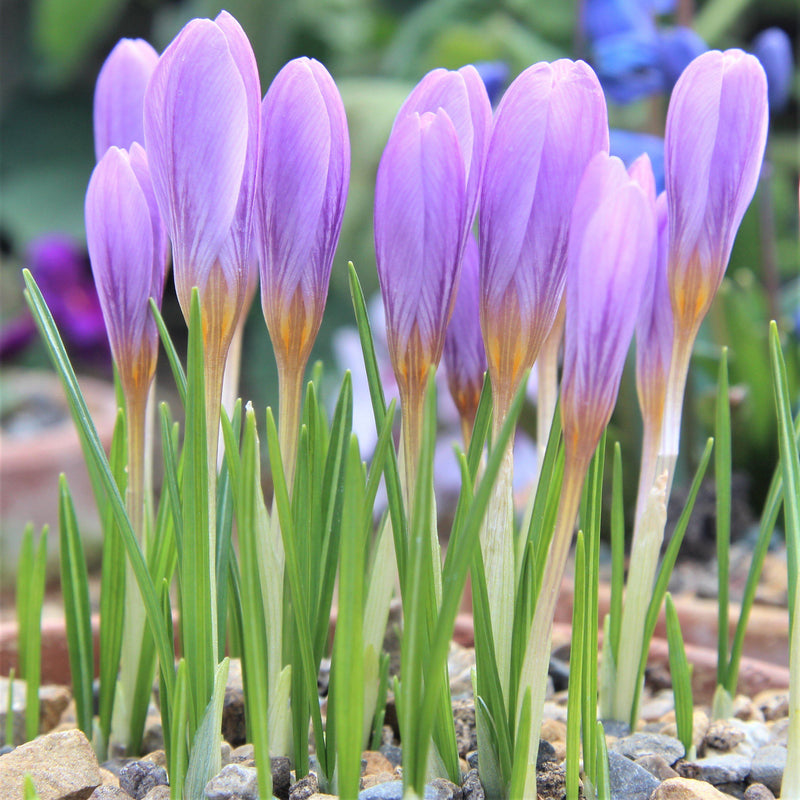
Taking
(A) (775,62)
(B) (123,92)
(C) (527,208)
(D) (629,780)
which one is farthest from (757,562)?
(A) (775,62)

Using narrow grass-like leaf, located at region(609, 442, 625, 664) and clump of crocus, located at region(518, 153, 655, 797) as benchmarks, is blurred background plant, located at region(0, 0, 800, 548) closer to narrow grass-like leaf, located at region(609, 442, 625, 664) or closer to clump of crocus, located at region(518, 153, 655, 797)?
narrow grass-like leaf, located at region(609, 442, 625, 664)

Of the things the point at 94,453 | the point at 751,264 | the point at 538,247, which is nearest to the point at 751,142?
the point at 538,247

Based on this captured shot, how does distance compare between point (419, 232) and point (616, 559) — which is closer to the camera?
point (419, 232)

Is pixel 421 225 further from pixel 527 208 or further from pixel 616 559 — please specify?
pixel 616 559

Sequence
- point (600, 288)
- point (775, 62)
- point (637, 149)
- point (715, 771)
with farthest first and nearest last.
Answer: point (775, 62)
point (637, 149)
point (715, 771)
point (600, 288)

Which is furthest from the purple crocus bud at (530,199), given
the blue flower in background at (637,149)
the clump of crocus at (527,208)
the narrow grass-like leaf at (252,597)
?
the blue flower in background at (637,149)


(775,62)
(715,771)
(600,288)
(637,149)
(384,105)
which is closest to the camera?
(600,288)

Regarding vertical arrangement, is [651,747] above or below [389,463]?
below
